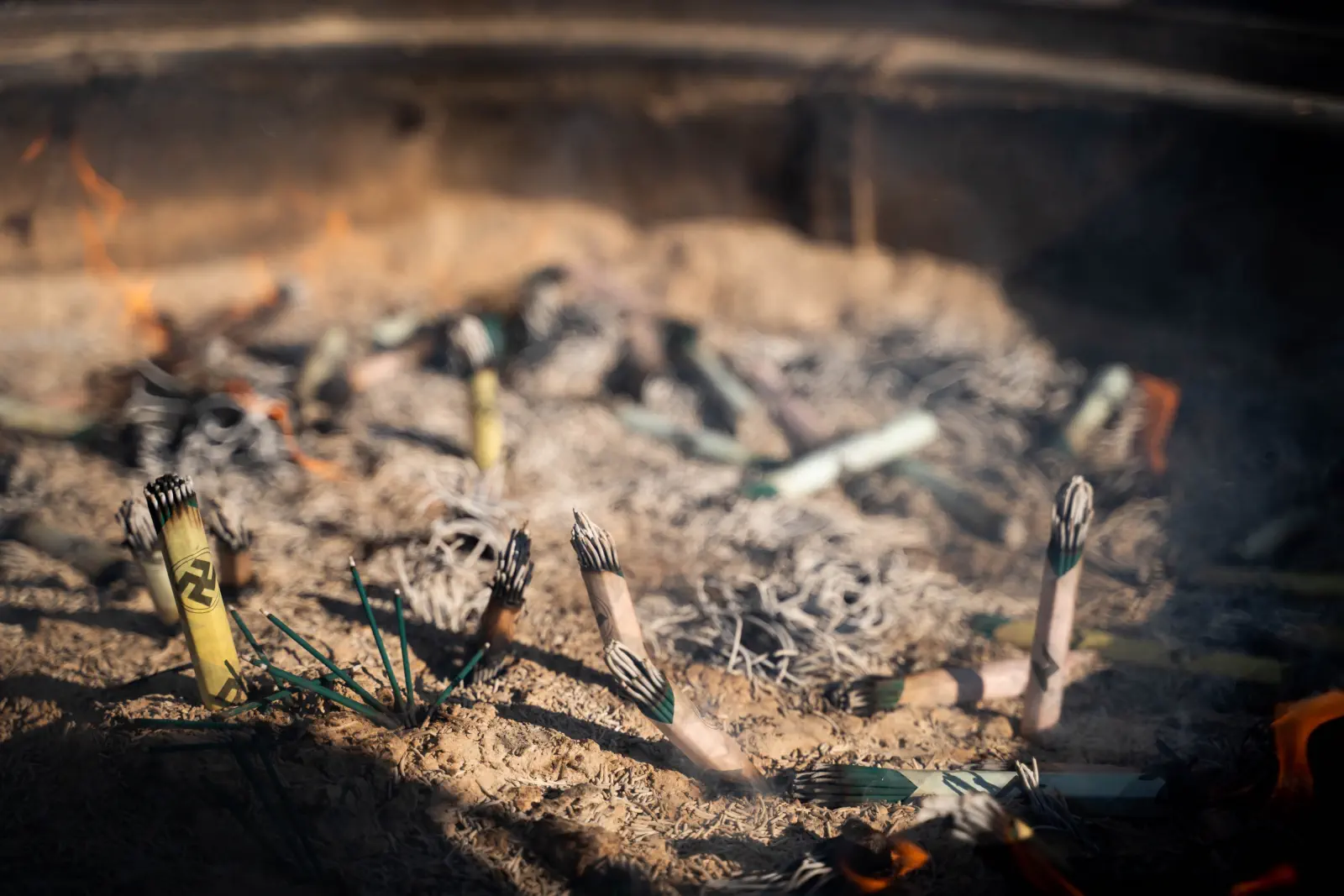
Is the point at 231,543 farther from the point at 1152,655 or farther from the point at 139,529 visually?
the point at 1152,655

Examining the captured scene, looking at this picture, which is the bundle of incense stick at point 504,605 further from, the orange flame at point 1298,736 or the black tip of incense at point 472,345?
the orange flame at point 1298,736

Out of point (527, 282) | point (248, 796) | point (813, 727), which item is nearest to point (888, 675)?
point (813, 727)

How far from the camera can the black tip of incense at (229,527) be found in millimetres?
3873

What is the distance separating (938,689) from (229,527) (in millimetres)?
2932

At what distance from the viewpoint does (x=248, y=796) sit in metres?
3.00

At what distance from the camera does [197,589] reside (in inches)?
122

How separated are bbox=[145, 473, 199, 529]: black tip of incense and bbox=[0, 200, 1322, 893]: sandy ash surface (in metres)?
0.77

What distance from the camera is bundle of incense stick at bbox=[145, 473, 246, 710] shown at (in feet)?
9.87

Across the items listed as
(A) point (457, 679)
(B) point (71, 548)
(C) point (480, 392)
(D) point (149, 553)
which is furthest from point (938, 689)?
(B) point (71, 548)

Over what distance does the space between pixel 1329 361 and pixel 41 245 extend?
28.0 ft

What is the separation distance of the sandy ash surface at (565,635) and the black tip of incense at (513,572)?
325 mm

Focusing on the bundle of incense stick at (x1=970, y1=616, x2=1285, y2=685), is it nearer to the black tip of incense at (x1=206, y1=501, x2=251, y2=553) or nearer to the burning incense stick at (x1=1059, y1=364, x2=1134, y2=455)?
the burning incense stick at (x1=1059, y1=364, x2=1134, y2=455)

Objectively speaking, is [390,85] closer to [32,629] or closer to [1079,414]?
[32,629]

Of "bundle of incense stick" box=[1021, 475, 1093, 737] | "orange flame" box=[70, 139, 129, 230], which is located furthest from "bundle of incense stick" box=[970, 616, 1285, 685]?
"orange flame" box=[70, 139, 129, 230]
